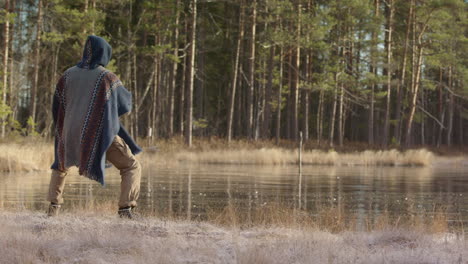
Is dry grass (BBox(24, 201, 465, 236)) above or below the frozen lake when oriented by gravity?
above

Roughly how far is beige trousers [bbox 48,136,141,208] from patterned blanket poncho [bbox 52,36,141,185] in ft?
0.75

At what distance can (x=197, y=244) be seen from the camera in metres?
7.34

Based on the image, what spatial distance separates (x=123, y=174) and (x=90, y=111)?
926 millimetres

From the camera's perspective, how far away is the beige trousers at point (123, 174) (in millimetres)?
8734

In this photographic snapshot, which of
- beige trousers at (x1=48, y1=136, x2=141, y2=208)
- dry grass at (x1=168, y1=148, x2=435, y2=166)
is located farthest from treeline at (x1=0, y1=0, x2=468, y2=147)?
beige trousers at (x1=48, y1=136, x2=141, y2=208)

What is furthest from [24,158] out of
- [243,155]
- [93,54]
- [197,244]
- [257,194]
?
[197,244]

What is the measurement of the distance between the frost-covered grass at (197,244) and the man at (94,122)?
0.67m

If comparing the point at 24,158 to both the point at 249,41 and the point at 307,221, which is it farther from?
the point at 249,41

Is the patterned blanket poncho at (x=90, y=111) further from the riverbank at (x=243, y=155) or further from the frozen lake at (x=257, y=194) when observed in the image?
the riverbank at (x=243, y=155)

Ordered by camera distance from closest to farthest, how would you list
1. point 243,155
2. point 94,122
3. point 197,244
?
point 197,244 → point 94,122 → point 243,155

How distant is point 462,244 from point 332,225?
94.9 inches

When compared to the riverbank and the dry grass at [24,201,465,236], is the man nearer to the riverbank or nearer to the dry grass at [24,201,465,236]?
the dry grass at [24,201,465,236]

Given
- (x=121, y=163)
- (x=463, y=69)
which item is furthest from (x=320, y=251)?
(x=463, y=69)

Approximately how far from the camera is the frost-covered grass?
6691 mm
